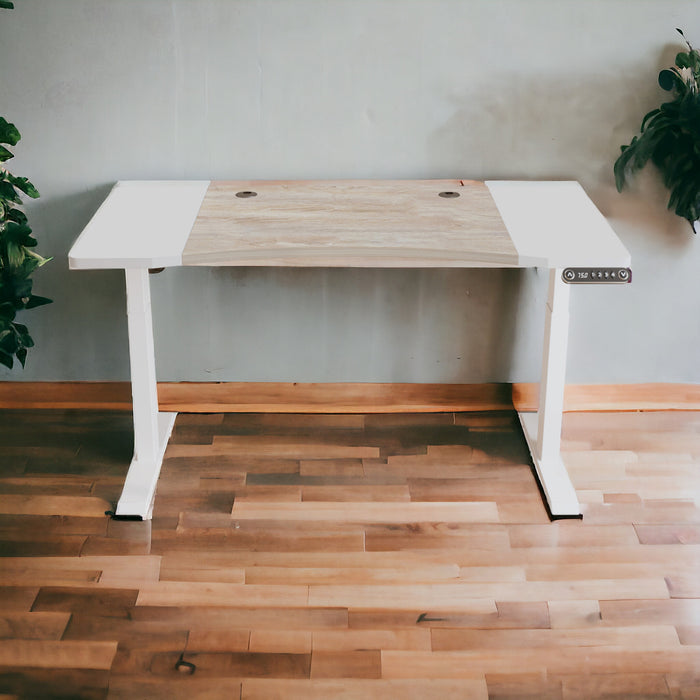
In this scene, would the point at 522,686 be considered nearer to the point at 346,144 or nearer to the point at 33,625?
the point at 33,625

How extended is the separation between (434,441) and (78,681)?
1.37 metres

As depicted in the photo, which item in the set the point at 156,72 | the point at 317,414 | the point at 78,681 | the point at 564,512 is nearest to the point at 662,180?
the point at 564,512

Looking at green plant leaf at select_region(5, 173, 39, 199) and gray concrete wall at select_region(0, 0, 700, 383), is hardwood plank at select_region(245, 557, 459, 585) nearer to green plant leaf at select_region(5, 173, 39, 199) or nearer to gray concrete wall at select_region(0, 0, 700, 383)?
gray concrete wall at select_region(0, 0, 700, 383)

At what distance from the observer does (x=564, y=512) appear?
2.51 m

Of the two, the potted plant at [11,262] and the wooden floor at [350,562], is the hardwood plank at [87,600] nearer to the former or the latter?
the wooden floor at [350,562]

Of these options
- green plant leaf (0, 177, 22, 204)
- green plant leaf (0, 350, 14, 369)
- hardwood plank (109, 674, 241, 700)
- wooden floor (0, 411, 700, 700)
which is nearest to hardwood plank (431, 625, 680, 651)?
wooden floor (0, 411, 700, 700)

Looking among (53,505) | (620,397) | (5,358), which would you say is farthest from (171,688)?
(620,397)

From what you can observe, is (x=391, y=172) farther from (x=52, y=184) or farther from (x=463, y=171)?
(x=52, y=184)

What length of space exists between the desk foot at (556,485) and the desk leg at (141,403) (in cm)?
120

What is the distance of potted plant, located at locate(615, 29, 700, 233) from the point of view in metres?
2.51

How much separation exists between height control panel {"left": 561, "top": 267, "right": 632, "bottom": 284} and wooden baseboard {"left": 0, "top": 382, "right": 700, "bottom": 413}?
0.86 meters

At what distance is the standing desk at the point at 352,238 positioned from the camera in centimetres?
221

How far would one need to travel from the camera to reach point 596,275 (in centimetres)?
223

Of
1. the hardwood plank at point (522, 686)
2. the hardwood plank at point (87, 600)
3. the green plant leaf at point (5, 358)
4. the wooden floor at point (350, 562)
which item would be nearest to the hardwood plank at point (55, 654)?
the wooden floor at point (350, 562)
